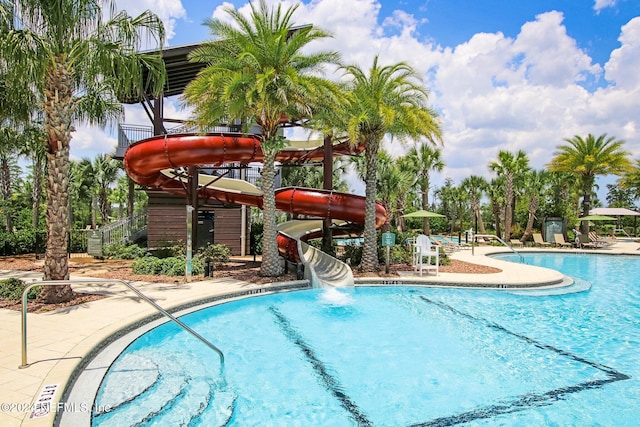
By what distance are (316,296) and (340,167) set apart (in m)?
19.4

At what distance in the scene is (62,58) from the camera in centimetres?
831

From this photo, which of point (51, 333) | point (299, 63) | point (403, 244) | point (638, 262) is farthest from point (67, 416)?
point (638, 262)

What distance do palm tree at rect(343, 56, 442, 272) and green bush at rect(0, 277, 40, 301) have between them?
32.0 feet

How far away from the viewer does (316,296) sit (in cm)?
1094

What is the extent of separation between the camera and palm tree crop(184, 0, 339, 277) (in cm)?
1141

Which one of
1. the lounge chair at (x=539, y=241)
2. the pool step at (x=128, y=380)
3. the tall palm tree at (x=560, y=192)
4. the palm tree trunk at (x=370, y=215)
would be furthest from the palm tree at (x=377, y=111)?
the tall palm tree at (x=560, y=192)

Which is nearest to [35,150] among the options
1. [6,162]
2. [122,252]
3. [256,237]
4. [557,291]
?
[6,162]

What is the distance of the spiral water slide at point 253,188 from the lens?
43.4ft

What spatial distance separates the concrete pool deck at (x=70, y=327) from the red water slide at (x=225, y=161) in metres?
3.72

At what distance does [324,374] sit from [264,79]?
830cm

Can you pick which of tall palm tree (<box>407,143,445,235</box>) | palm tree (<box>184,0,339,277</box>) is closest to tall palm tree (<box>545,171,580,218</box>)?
tall palm tree (<box>407,143,445,235</box>)

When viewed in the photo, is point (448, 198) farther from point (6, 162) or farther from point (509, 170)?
point (6, 162)

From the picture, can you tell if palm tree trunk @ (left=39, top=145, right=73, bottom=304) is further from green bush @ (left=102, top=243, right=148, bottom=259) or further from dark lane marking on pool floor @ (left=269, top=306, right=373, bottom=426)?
green bush @ (left=102, top=243, right=148, bottom=259)

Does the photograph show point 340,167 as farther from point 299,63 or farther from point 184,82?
point 299,63
